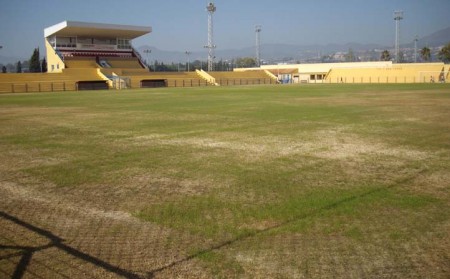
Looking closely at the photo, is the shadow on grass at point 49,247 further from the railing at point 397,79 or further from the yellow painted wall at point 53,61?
the railing at point 397,79

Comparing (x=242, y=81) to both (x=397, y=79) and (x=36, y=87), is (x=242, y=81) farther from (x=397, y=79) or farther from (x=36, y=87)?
(x=36, y=87)

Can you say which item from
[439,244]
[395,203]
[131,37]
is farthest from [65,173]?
[131,37]

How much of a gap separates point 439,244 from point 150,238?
165 inches

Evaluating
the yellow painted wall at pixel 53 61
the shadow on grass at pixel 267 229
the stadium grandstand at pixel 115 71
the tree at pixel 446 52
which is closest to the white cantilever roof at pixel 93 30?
the stadium grandstand at pixel 115 71

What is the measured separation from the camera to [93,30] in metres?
82.9

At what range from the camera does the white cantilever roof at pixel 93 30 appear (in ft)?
261

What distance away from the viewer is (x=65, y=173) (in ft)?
34.6

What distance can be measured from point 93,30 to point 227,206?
8260 cm

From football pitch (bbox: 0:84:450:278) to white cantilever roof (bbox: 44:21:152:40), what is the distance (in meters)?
70.2

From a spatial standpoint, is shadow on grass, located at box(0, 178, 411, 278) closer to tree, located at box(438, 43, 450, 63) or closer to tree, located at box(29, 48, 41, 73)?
tree, located at box(29, 48, 41, 73)

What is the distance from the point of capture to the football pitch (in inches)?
217

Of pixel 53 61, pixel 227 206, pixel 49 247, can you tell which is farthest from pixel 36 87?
pixel 49 247

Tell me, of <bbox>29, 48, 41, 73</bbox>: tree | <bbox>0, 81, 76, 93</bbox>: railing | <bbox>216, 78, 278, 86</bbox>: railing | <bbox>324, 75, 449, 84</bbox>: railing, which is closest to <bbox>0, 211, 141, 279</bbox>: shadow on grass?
<bbox>0, 81, 76, 93</bbox>: railing

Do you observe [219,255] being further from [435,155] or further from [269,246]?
[435,155]
